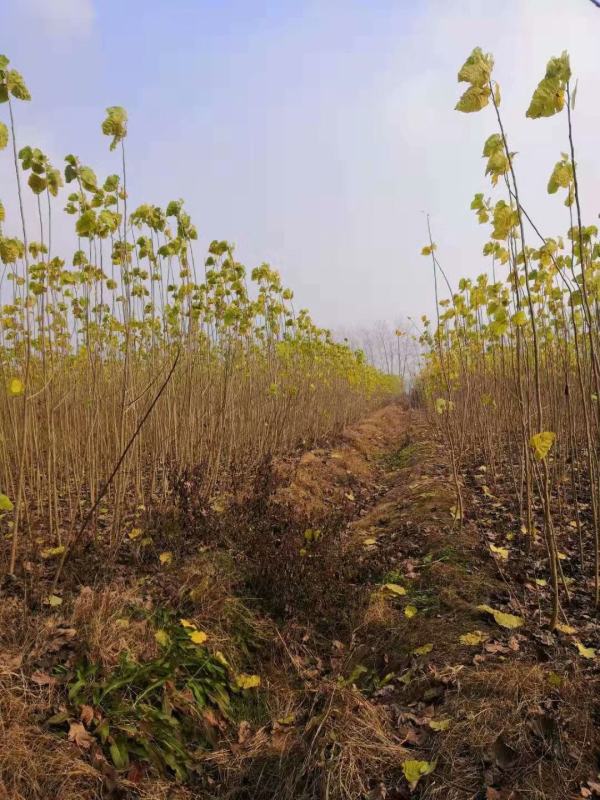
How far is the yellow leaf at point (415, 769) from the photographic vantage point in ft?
5.11

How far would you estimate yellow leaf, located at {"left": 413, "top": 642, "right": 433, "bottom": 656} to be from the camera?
2.18 meters

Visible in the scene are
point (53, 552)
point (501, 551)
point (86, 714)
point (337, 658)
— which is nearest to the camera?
point (86, 714)

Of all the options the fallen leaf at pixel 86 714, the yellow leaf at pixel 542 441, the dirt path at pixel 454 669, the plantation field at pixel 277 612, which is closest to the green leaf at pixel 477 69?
the plantation field at pixel 277 612

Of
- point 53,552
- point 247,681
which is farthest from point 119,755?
point 53,552

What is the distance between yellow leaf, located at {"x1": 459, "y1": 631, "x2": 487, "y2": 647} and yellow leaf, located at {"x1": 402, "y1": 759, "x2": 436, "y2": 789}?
0.64m

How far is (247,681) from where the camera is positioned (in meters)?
2.18

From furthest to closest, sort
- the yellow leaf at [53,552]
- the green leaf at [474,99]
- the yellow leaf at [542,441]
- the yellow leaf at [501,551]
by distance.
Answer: the yellow leaf at [501,551] < the yellow leaf at [53,552] < the green leaf at [474,99] < the yellow leaf at [542,441]

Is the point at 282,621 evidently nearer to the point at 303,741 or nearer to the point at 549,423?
the point at 303,741

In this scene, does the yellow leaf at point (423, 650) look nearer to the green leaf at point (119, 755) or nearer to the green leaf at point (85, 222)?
the green leaf at point (119, 755)

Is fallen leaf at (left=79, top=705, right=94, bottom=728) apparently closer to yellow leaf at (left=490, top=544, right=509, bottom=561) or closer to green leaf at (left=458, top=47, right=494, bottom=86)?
yellow leaf at (left=490, top=544, right=509, bottom=561)

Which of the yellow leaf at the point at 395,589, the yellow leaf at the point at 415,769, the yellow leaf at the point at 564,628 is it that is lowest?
the yellow leaf at the point at 415,769

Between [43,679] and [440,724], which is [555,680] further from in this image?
[43,679]

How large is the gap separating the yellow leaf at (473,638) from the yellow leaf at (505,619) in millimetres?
121

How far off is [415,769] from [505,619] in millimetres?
910
